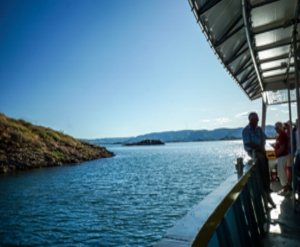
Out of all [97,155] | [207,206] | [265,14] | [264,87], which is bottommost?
[97,155]

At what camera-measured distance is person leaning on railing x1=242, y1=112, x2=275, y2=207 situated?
14.4 ft

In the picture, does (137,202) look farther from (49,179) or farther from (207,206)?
(207,206)

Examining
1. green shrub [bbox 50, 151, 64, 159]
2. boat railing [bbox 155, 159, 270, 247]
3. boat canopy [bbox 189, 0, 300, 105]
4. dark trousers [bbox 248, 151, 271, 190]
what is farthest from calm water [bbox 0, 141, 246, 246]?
green shrub [bbox 50, 151, 64, 159]

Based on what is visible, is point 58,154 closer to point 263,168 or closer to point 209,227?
point 263,168

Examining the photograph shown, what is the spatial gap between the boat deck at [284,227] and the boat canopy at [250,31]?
7.81ft

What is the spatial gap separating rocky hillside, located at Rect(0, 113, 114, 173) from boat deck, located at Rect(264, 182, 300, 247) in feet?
66.1

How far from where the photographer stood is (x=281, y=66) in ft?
18.5

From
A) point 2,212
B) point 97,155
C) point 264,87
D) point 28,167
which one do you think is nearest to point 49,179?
point 28,167

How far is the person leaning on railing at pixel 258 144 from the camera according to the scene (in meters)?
4.38

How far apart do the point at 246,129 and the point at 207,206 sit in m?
3.72

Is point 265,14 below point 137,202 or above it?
above

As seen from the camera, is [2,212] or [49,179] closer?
[2,212]

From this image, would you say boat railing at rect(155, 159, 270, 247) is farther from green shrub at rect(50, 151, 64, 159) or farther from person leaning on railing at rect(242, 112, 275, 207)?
green shrub at rect(50, 151, 64, 159)

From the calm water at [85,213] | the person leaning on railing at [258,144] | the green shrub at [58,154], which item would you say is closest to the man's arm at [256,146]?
the person leaning on railing at [258,144]
